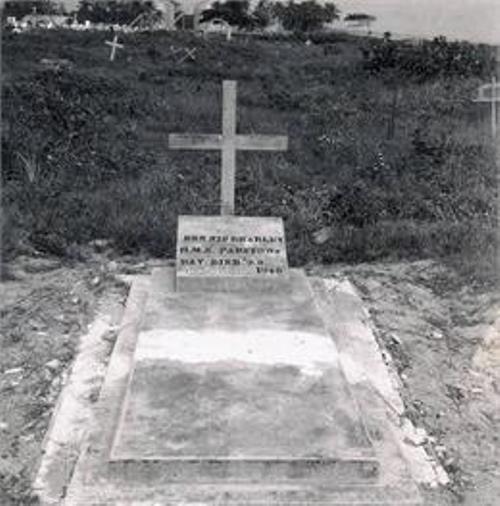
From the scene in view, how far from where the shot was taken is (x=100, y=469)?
512cm

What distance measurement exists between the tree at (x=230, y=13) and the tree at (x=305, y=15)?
10.9 ft

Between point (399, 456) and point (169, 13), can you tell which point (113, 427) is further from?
point (169, 13)

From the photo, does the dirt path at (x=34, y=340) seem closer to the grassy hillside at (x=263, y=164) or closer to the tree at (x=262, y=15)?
the grassy hillside at (x=263, y=164)

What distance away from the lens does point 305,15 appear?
45.9m

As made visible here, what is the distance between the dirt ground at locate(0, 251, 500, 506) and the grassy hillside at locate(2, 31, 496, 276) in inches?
25.0

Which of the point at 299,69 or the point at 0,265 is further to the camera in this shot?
the point at 299,69

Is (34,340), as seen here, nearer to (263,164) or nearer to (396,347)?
(396,347)

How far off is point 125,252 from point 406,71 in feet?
51.3

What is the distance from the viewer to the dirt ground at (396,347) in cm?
560

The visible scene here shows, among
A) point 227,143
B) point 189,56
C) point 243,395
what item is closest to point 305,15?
point 189,56

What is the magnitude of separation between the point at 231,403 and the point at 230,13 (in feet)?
125

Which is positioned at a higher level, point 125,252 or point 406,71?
point 406,71

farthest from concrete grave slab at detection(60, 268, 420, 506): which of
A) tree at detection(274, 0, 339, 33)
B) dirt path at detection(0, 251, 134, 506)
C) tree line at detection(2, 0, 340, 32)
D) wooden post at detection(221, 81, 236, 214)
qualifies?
tree at detection(274, 0, 339, 33)

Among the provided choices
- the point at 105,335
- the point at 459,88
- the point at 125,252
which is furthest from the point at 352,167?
the point at 459,88
